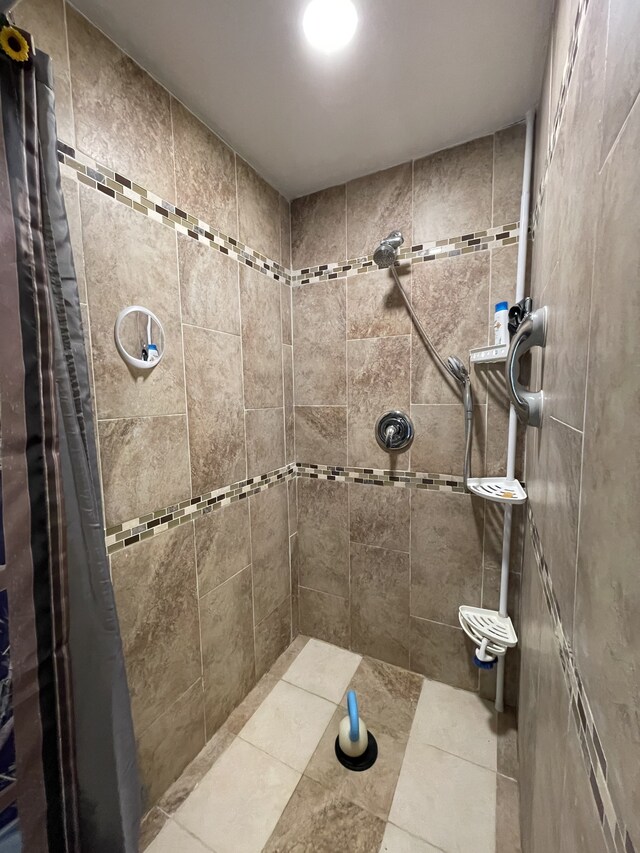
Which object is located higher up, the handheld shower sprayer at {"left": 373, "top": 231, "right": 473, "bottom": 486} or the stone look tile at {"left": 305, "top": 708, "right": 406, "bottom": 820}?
the handheld shower sprayer at {"left": 373, "top": 231, "right": 473, "bottom": 486}

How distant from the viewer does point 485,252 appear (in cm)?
125

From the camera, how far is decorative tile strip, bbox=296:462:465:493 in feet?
4.58

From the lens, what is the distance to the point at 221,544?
126cm

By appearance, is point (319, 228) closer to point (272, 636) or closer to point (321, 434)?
point (321, 434)

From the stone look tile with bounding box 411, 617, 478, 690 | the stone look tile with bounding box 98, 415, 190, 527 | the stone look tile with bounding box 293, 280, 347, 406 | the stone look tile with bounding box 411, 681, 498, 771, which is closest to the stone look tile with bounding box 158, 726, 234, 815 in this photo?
the stone look tile with bounding box 411, 681, 498, 771

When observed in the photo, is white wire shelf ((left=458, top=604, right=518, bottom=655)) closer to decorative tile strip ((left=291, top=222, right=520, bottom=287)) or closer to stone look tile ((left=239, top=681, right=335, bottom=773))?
stone look tile ((left=239, top=681, right=335, bottom=773))

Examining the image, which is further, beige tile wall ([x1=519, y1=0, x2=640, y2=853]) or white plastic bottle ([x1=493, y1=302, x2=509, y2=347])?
white plastic bottle ([x1=493, y1=302, x2=509, y2=347])

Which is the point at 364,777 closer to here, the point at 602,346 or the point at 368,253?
the point at 602,346

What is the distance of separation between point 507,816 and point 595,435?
1.37 metres

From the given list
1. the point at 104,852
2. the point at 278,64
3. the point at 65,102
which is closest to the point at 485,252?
the point at 278,64

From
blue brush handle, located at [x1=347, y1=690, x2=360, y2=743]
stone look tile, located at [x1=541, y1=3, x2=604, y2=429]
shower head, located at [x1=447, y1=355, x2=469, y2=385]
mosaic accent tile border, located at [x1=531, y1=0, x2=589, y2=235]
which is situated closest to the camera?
stone look tile, located at [x1=541, y1=3, x2=604, y2=429]

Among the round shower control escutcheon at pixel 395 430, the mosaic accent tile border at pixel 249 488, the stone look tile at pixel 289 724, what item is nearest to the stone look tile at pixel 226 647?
the stone look tile at pixel 289 724

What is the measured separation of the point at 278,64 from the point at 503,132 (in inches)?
32.9

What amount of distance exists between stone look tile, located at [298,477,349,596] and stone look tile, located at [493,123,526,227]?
1.30m
